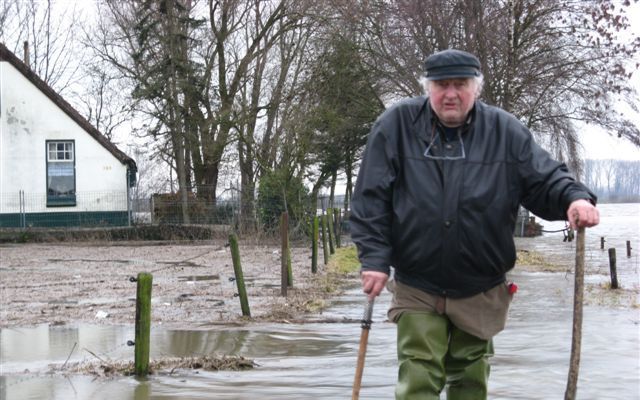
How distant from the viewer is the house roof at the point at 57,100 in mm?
34594

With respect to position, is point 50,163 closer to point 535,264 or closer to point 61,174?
point 61,174

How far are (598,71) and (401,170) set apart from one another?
27194 mm

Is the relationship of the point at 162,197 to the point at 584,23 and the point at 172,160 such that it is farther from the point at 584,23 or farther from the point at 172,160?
the point at 584,23

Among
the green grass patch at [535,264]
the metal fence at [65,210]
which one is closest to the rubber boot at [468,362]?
the green grass patch at [535,264]

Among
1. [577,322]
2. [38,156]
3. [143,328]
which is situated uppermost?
[38,156]

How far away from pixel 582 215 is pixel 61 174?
3230 centimetres

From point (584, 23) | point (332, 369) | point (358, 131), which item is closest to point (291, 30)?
point (358, 131)

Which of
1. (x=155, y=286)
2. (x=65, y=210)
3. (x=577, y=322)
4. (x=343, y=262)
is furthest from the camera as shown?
(x=65, y=210)

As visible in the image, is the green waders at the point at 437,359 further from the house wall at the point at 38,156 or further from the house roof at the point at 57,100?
the house roof at the point at 57,100

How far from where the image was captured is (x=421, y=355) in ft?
14.9

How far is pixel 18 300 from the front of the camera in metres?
13.4

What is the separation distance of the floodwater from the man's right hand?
2297 mm

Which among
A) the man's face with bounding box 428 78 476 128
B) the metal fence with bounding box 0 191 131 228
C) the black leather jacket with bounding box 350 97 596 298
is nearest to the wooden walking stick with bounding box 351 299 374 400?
the black leather jacket with bounding box 350 97 596 298

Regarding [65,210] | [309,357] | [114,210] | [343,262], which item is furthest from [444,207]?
[65,210]
